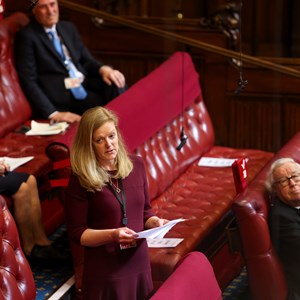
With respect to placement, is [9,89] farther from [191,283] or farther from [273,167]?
[191,283]

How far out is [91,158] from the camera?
4.13 meters

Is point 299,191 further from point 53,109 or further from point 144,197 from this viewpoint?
point 53,109

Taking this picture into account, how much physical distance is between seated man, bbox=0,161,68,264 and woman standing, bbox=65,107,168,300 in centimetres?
121

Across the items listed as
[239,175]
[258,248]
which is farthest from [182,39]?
[258,248]

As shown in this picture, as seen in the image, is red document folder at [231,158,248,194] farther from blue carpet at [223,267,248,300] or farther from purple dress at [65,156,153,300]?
purple dress at [65,156,153,300]

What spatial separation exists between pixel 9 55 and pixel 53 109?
45 cm

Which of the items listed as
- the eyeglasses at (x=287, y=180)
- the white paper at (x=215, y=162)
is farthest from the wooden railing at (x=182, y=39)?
the eyeglasses at (x=287, y=180)

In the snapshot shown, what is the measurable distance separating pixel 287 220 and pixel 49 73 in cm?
221

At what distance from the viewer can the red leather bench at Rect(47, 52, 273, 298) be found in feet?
16.9

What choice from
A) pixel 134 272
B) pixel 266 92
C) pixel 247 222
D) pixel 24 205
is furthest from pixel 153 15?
pixel 134 272

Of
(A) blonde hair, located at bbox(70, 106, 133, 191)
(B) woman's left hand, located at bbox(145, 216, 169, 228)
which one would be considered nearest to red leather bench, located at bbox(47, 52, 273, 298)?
(B) woman's left hand, located at bbox(145, 216, 169, 228)

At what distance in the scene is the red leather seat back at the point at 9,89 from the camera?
20.4 feet

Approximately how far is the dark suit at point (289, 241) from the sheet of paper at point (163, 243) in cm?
53

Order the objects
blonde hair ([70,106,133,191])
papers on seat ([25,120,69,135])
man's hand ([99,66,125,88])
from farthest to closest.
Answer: man's hand ([99,66,125,88])
papers on seat ([25,120,69,135])
blonde hair ([70,106,133,191])
